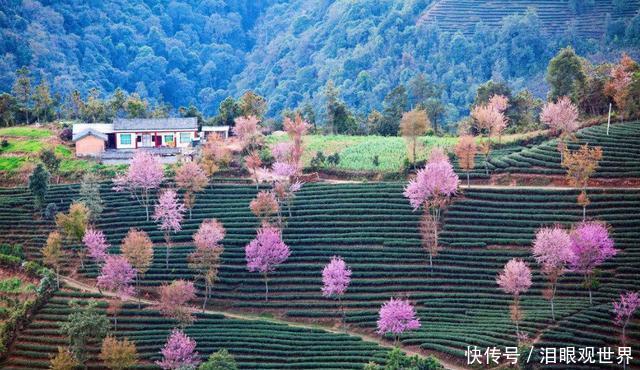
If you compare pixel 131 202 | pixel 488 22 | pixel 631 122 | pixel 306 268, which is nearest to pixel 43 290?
pixel 131 202

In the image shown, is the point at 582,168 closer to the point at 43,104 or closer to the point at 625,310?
the point at 625,310

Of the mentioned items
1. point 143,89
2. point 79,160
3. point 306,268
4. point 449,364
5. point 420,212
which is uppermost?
point 143,89

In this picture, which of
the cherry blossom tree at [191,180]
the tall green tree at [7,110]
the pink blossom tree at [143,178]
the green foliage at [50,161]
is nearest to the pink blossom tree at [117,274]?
the pink blossom tree at [143,178]

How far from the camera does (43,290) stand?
67000 mm

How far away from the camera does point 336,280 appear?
6325 cm

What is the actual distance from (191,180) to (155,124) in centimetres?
1842

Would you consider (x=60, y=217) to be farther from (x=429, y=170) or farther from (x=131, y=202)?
(x=429, y=170)

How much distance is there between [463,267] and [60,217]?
34036mm

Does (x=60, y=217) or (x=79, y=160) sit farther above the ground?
(x=79, y=160)

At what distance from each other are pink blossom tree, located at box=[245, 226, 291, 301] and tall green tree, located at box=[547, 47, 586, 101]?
43.1 metres

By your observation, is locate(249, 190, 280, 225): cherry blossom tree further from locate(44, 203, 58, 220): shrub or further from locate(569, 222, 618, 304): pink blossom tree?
locate(569, 222, 618, 304): pink blossom tree

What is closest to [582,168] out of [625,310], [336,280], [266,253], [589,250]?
[589,250]

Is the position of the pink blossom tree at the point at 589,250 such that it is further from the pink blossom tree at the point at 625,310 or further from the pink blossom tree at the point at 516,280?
the pink blossom tree at the point at 516,280

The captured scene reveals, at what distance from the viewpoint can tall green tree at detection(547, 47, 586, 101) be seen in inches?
3701
